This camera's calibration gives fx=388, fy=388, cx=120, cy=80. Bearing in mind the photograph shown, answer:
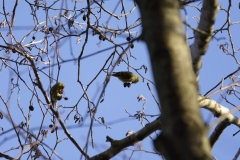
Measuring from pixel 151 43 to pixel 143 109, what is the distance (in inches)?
103

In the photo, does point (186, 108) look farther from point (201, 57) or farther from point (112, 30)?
point (112, 30)

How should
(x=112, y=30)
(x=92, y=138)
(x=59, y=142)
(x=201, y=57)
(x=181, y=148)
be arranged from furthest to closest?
(x=112, y=30)
(x=59, y=142)
(x=92, y=138)
(x=201, y=57)
(x=181, y=148)

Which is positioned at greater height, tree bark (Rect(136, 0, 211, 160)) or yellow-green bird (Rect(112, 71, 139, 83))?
yellow-green bird (Rect(112, 71, 139, 83))

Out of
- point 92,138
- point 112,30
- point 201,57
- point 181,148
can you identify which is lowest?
point 181,148

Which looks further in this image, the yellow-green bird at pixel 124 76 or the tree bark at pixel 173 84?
the yellow-green bird at pixel 124 76

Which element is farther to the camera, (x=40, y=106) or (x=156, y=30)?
(x=40, y=106)

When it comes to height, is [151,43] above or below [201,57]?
below

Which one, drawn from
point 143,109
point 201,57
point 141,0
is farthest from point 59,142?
point 141,0

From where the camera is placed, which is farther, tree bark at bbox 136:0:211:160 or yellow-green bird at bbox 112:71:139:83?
yellow-green bird at bbox 112:71:139:83

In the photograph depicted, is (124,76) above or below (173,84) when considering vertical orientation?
above

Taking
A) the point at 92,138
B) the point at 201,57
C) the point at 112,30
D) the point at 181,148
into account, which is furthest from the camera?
the point at 112,30

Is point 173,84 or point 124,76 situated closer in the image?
point 173,84

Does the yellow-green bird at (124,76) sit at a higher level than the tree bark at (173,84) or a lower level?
higher

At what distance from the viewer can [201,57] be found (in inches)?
75.5
